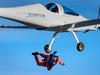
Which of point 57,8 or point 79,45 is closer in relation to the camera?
point 57,8

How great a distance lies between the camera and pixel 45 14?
4857 inches

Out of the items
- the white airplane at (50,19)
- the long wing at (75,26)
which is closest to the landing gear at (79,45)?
the white airplane at (50,19)

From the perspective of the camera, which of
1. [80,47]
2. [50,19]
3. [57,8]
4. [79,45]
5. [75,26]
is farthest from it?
[79,45]

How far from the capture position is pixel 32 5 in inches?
4843

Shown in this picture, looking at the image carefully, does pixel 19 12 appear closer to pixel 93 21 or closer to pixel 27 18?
pixel 27 18

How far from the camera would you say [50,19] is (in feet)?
406

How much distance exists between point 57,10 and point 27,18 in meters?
5.69

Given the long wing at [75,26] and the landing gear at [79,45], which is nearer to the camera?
the long wing at [75,26]

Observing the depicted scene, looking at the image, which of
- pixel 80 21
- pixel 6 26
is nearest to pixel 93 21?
pixel 80 21

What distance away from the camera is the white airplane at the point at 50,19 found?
121062 mm

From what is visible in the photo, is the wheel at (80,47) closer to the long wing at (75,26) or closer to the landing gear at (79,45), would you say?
the landing gear at (79,45)

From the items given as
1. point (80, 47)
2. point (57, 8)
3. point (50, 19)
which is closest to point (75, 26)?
point (80, 47)

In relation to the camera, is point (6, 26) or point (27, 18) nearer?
point (27, 18)

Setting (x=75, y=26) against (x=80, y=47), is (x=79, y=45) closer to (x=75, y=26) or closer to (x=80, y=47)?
(x=80, y=47)
